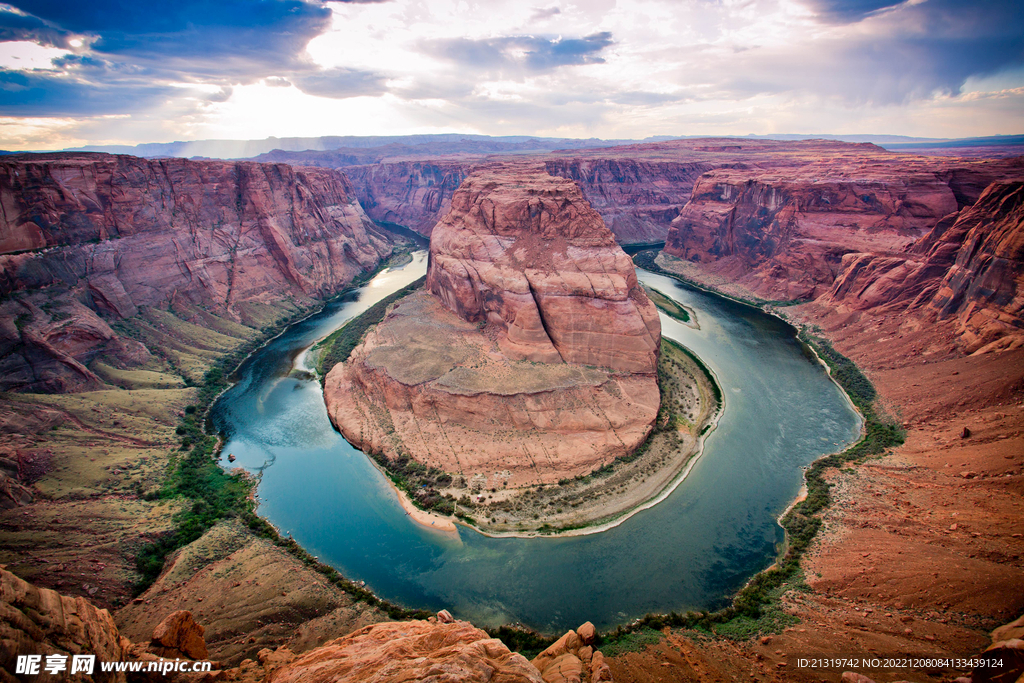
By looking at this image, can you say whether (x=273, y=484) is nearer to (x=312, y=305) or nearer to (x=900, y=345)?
(x=312, y=305)

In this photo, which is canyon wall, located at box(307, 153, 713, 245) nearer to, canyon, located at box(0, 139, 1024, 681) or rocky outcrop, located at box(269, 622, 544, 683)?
canyon, located at box(0, 139, 1024, 681)

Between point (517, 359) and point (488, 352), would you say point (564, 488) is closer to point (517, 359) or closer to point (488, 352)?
point (517, 359)

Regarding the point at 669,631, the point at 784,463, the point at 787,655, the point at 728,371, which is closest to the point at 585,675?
the point at 669,631

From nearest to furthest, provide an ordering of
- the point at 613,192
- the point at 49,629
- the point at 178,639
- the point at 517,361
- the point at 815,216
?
1. the point at 49,629
2. the point at 178,639
3. the point at 517,361
4. the point at 815,216
5. the point at 613,192

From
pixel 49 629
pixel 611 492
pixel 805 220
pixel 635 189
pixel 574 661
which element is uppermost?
pixel 635 189

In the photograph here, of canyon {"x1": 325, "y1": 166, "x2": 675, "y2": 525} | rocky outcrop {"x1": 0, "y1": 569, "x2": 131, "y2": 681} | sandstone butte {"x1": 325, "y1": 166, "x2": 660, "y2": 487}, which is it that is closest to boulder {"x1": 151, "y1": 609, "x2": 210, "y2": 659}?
rocky outcrop {"x1": 0, "y1": 569, "x2": 131, "y2": 681}

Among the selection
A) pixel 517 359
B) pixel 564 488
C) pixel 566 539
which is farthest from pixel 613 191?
pixel 566 539
